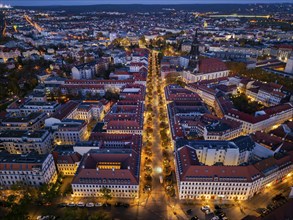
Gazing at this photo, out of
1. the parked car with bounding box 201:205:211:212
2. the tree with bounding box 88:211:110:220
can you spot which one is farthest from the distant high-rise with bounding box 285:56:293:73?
the tree with bounding box 88:211:110:220

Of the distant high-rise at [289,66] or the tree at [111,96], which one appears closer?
the tree at [111,96]

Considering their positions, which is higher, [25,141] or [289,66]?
[289,66]

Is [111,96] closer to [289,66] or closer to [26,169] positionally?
[26,169]

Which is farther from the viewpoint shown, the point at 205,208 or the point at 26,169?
the point at 26,169

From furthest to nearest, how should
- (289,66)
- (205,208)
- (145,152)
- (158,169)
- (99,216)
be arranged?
(289,66)
(145,152)
(158,169)
(205,208)
(99,216)

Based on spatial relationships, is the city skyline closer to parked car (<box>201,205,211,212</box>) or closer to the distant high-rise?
parked car (<box>201,205,211,212</box>)

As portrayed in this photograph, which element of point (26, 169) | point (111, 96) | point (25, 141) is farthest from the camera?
point (111, 96)

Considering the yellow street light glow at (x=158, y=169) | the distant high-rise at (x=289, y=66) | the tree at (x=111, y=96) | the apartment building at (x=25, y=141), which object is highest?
the distant high-rise at (x=289, y=66)

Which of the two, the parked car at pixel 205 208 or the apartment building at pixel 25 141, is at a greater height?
the apartment building at pixel 25 141

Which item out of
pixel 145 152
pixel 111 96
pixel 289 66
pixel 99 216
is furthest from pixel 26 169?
pixel 289 66

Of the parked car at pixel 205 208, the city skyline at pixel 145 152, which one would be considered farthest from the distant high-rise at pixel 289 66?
the parked car at pixel 205 208

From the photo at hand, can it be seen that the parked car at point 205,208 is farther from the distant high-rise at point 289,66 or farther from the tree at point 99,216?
the distant high-rise at point 289,66

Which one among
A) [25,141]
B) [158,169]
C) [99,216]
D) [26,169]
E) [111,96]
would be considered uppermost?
[26,169]
